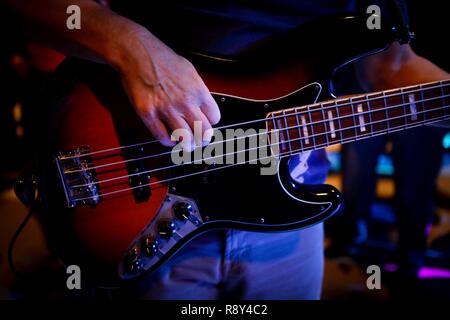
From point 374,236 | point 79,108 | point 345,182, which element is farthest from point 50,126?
point 374,236

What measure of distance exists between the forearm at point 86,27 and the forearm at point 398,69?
2.28ft

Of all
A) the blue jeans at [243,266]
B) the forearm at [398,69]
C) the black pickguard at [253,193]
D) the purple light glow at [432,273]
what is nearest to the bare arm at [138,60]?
the black pickguard at [253,193]

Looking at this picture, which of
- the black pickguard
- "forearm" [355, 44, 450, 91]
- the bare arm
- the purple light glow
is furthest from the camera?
the purple light glow

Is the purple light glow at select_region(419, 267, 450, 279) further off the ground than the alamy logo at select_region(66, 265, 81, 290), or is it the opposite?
the alamy logo at select_region(66, 265, 81, 290)

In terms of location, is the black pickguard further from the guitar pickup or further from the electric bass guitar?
the guitar pickup

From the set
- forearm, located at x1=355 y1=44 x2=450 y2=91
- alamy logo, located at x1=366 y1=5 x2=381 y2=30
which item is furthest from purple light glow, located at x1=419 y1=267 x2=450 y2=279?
alamy logo, located at x1=366 y1=5 x2=381 y2=30

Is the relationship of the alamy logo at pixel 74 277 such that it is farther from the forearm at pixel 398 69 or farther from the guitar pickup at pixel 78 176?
the forearm at pixel 398 69

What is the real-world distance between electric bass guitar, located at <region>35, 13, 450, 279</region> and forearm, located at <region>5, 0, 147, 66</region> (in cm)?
8

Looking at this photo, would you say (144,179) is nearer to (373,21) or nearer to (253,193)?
(253,193)

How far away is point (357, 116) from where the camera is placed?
0.80m

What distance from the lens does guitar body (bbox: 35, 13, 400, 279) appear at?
76cm

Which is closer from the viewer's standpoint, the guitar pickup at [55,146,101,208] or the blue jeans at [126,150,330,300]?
the guitar pickup at [55,146,101,208]

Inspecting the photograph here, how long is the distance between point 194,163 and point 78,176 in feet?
0.88
